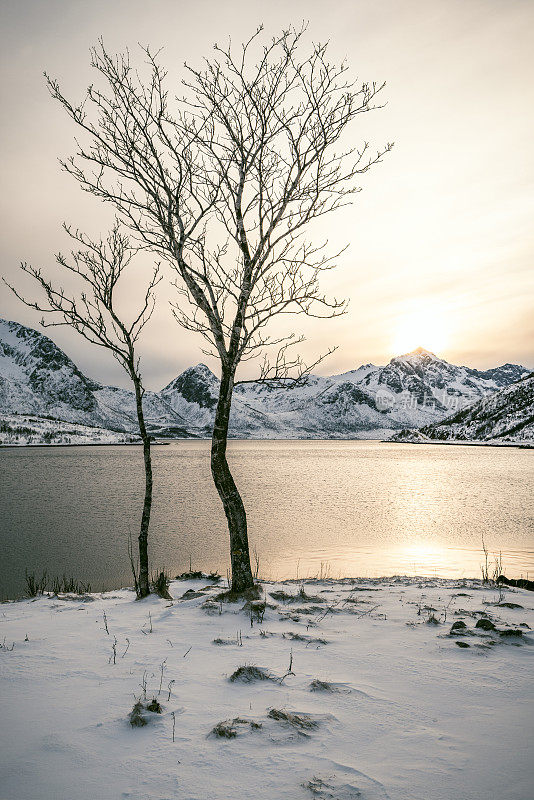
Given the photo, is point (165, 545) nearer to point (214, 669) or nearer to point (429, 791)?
point (214, 669)

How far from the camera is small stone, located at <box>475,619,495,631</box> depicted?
719 cm

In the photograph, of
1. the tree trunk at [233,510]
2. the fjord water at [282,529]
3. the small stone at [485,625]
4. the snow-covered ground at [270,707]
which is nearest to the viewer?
the snow-covered ground at [270,707]

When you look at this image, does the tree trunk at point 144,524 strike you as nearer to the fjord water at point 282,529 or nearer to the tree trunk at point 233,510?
the tree trunk at point 233,510

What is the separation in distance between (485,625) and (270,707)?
4.45m

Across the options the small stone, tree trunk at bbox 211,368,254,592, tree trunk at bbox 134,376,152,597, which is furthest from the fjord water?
the small stone

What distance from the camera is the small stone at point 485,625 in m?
7.19

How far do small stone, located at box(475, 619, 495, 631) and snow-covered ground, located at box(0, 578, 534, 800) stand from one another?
0.32 ft

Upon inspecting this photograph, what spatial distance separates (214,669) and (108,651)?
1.75 meters

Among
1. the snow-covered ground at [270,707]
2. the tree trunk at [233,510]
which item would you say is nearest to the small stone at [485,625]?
the snow-covered ground at [270,707]

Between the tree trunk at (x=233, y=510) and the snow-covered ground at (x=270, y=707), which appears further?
the tree trunk at (x=233, y=510)

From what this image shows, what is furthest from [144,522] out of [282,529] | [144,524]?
[282,529]

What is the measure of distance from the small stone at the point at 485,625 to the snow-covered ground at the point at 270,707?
97 mm

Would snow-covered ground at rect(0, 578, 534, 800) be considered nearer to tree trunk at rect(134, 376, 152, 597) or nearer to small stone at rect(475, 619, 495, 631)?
small stone at rect(475, 619, 495, 631)

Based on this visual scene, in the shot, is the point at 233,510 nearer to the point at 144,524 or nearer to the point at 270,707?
the point at 144,524
